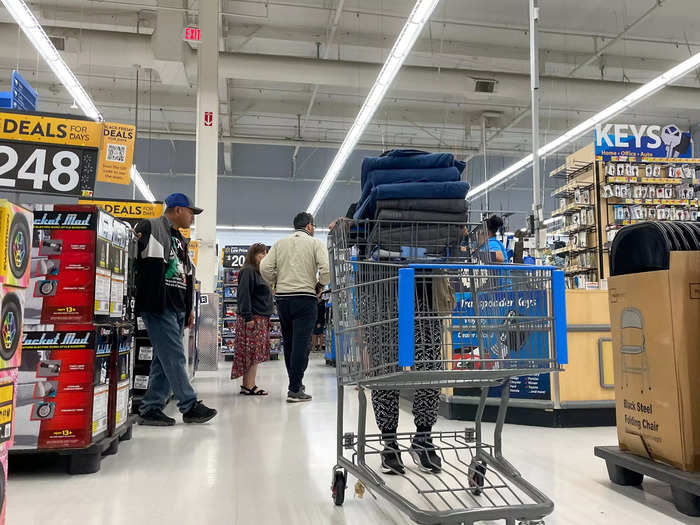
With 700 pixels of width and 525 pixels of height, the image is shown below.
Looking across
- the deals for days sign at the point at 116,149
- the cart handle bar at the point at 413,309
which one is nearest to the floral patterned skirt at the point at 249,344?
the deals for days sign at the point at 116,149

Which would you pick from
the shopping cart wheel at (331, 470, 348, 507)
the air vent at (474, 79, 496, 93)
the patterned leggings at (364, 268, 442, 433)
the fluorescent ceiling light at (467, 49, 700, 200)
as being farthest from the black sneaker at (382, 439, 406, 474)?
the air vent at (474, 79, 496, 93)

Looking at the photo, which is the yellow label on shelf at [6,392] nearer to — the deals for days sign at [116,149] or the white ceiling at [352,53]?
the deals for days sign at [116,149]

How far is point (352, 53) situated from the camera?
40.7ft

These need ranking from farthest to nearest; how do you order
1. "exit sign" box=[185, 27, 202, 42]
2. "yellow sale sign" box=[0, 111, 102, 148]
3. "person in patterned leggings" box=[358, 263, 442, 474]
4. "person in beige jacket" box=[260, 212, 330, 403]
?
"exit sign" box=[185, 27, 202, 42], "person in beige jacket" box=[260, 212, 330, 403], "yellow sale sign" box=[0, 111, 102, 148], "person in patterned leggings" box=[358, 263, 442, 474]

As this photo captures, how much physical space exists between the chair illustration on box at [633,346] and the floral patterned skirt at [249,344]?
3.65 m

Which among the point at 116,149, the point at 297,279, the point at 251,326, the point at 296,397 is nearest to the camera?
the point at 297,279

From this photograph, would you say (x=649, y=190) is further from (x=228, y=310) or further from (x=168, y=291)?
(x=228, y=310)

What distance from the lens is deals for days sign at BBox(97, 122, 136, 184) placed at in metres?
7.04

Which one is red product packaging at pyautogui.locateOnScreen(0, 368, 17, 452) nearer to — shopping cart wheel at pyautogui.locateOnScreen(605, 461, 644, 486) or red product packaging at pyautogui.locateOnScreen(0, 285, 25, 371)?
red product packaging at pyautogui.locateOnScreen(0, 285, 25, 371)

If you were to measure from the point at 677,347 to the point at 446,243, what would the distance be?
951 millimetres

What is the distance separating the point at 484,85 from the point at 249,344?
27.5 ft

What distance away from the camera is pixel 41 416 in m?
2.59

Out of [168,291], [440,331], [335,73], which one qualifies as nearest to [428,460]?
[440,331]

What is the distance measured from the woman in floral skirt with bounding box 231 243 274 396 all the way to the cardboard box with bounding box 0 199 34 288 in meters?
4.15
